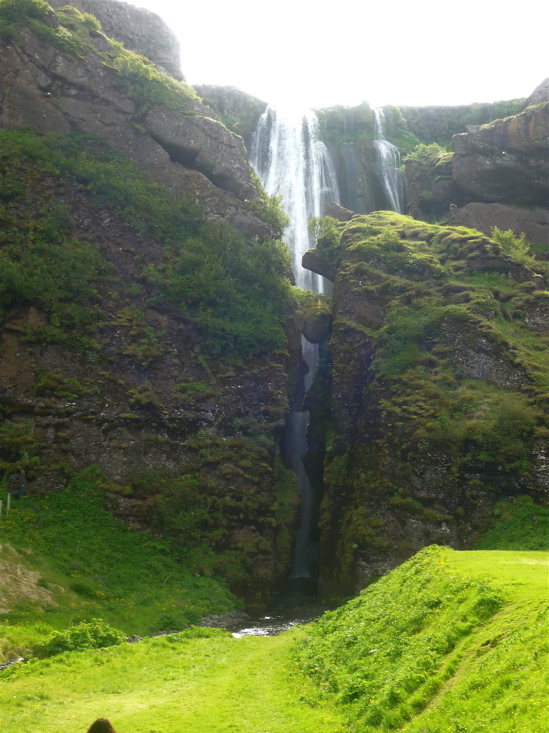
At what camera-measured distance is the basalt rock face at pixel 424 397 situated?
26219mm

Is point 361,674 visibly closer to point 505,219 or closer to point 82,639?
point 82,639

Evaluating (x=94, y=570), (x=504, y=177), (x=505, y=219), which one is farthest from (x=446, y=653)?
(x=504, y=177)

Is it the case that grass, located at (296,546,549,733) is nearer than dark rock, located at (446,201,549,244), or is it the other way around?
grass, located at (296,546,549,733)

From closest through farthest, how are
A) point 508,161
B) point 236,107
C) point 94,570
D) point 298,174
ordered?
point 94,570 < point 508,161 < point 298,174 < point 236,107

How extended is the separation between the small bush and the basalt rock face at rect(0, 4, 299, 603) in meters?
10.3

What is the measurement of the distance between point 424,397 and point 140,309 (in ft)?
56.9

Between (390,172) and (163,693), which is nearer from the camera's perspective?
(163,693)

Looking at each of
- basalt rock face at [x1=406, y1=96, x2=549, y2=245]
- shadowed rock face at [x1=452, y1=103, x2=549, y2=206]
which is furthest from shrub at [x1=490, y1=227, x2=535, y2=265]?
shadowed rock face at [x1=452, y1=103, x2=549, y2=206]

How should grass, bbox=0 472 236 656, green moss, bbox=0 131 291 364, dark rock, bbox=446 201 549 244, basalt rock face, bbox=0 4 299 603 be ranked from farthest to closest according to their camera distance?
dark rock, bbox=446 201 549 244, green moss, bbox=0 131 291 364, basalt rock face, bbox=0 4 299 603, grass, bbox=0 472 236 656

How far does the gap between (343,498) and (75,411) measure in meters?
14.7

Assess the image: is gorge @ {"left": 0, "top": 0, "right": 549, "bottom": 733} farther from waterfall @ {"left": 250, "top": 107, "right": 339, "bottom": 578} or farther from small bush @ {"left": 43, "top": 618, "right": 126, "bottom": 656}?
waterfall @ {"left": 250, "top": 107, "right": 339, "bottom": 578}

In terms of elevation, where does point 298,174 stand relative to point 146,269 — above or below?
above

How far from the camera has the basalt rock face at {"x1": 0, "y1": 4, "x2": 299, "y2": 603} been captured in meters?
27.5

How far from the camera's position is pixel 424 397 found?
98.4ft
